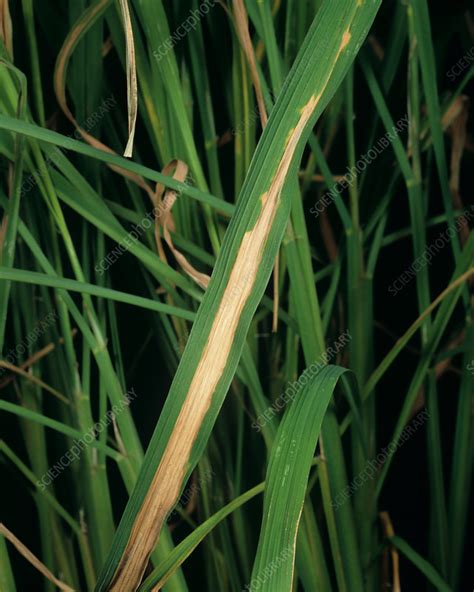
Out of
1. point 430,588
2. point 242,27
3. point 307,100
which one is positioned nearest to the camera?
point 307,100

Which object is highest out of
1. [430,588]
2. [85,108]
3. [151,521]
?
[85,108]

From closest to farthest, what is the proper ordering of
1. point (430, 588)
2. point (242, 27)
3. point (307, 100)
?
point (307, 100) → point (242, 27) → point (430, 588)


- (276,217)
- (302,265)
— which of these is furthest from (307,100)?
(302,265)

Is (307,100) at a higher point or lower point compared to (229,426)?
higher

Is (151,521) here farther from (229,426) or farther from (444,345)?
(444,345)
